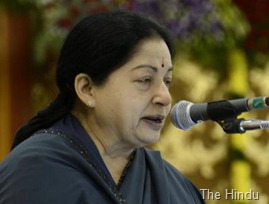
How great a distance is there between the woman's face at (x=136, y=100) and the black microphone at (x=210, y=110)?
13 centimetres

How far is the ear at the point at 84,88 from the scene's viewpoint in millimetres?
2180

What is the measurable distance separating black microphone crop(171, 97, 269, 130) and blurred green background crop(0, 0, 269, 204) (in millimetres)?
1753

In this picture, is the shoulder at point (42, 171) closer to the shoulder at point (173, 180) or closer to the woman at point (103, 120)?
the woman at point (103, 120)

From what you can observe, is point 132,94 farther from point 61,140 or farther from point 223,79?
point 223,79

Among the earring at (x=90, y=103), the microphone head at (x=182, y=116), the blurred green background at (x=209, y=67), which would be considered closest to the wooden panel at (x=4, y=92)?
the blurred green background at (x=209, y=67)

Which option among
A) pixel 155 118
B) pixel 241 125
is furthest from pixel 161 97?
pixel 241 125

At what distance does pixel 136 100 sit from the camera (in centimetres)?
210

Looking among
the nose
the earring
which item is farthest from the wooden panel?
the nose

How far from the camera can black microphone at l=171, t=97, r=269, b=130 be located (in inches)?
74.5

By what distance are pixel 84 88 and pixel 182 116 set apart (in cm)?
35

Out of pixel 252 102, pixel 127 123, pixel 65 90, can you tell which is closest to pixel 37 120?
pixel 65 90

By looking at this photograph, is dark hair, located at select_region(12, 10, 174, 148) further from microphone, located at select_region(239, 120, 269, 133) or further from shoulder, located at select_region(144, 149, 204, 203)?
microphone, located at select_region(239, 120, 269, 133)

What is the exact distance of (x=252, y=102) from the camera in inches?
73.1

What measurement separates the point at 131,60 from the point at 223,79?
193 centimetres
